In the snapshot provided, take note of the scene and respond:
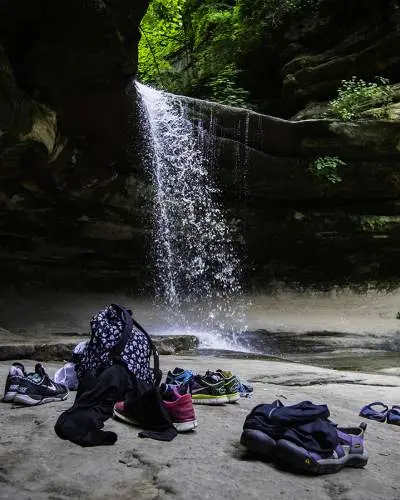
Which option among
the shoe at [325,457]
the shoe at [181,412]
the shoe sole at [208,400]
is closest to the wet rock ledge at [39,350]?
the shoe sole at [208,400]

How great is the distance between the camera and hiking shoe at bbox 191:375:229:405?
3133 millimetres

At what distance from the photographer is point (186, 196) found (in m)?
10.8

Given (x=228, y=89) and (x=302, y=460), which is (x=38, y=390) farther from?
(x=228, y=89)

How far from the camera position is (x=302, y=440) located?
2.04 m

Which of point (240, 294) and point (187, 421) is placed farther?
point (240, 294)

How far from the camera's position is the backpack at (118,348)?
290cm

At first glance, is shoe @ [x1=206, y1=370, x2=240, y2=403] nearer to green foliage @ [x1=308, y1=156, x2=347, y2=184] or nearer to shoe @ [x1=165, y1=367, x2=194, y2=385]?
shoe @ [x1=165, y1=367, x2=194, y2=385]

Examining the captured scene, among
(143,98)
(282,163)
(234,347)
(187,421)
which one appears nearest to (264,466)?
(187,421)

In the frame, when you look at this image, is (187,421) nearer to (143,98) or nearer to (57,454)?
(57,454)

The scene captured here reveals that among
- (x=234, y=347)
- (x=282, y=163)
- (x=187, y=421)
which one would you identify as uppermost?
(x=282, y=163)

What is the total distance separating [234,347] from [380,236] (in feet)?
→ 16.0

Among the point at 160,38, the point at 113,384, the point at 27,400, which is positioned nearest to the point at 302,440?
the point at 113,384

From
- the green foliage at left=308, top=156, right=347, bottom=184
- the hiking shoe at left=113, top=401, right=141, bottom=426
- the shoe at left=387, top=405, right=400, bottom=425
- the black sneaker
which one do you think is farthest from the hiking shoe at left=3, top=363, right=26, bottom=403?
the green foliage at left=308, top=156, right=347, bottom=184

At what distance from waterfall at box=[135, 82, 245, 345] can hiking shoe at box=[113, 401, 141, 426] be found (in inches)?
234
